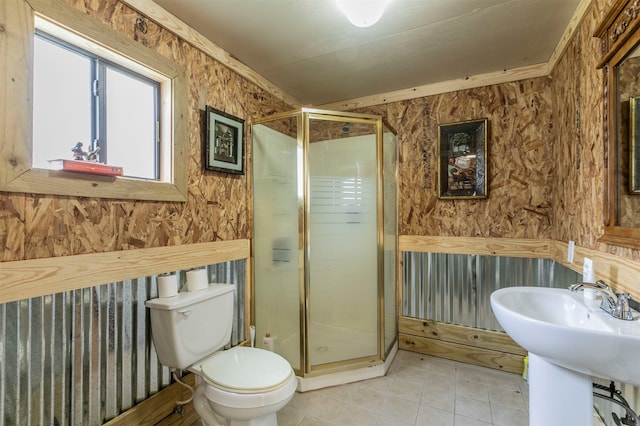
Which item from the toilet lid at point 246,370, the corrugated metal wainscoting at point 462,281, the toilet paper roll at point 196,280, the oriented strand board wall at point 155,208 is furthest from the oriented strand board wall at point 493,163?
the toilet paper roll at point 196,280

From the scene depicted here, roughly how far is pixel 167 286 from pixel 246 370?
605 mm

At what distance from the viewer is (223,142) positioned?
1.93 metres

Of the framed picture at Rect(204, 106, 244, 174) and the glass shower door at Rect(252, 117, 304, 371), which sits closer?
the framed picture at Rect(204, 106, 244, 174)

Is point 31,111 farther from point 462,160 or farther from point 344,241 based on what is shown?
point 462,160

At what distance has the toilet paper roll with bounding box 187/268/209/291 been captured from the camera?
1.59m

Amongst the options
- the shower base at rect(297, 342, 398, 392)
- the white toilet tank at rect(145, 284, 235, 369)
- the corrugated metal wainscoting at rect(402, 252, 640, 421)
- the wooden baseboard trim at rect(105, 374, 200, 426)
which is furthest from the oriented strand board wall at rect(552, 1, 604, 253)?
the wooden baseboard trim at rect(105, 374, 200, 426)

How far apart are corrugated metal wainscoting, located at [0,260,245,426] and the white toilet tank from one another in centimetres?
11

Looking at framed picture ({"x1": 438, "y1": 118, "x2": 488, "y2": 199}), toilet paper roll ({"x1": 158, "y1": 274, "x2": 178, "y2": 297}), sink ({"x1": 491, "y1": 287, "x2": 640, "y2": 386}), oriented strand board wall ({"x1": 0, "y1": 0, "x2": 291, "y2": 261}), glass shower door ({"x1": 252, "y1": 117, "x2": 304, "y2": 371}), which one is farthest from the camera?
framed picture ({"x1": 438, "y1": 118, "x2": 488, "y2": 199})

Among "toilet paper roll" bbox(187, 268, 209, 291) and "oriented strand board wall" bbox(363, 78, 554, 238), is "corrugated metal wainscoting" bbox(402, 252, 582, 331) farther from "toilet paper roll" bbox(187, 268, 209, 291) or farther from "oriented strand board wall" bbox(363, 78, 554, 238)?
"toilet paper roll" bbox(187, 268, 209, 291)

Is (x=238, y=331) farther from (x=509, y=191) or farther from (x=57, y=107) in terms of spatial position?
(x=509, y=191)

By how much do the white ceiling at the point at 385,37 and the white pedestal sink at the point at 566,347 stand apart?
158cm

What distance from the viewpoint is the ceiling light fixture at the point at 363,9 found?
1227 mm

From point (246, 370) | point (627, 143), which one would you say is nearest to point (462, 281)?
point (627, 143)

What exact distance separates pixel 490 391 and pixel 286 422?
1442mm
